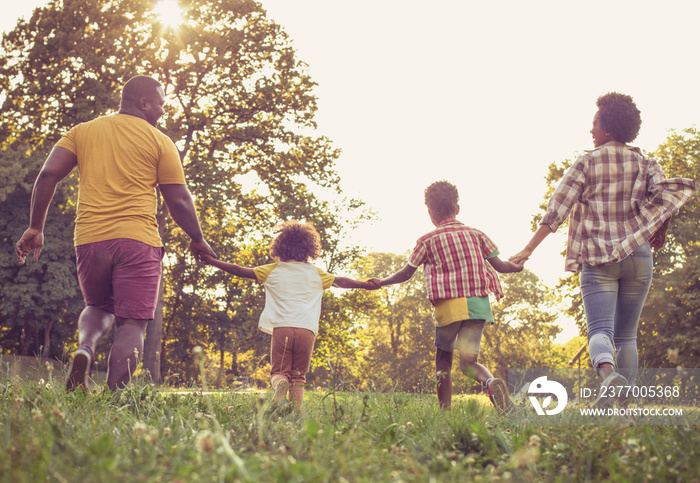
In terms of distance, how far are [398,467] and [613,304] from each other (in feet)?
9.10

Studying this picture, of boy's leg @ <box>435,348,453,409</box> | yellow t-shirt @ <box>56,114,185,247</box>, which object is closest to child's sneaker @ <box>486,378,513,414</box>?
boy's leg @ <box>435,348,453,409</box>

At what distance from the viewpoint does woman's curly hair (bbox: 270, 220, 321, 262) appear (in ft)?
18.0

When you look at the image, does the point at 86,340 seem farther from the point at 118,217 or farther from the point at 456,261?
the point at 456,261

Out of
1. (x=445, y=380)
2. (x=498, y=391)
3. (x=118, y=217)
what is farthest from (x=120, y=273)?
(x=498, y=391)

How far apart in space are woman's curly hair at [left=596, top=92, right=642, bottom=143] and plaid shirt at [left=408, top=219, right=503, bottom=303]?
130 cm

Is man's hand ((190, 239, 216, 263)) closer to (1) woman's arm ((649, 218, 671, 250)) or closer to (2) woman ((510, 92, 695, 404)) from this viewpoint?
(2) woman ((510, 92, 695, 404))

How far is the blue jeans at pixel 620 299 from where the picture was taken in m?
4.34

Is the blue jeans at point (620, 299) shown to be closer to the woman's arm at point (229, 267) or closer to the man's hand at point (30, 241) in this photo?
the woman's arm at point (229, 267)

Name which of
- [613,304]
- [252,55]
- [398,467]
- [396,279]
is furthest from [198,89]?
[398,467]

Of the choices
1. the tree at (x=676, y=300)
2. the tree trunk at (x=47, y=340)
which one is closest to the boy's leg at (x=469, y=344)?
the tree at (x=676, y=300)

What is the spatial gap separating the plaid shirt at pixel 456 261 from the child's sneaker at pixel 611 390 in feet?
4.56

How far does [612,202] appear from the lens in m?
4.59

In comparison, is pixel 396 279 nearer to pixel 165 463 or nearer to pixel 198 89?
pixel 165 463

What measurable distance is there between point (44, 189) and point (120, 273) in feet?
2.98
